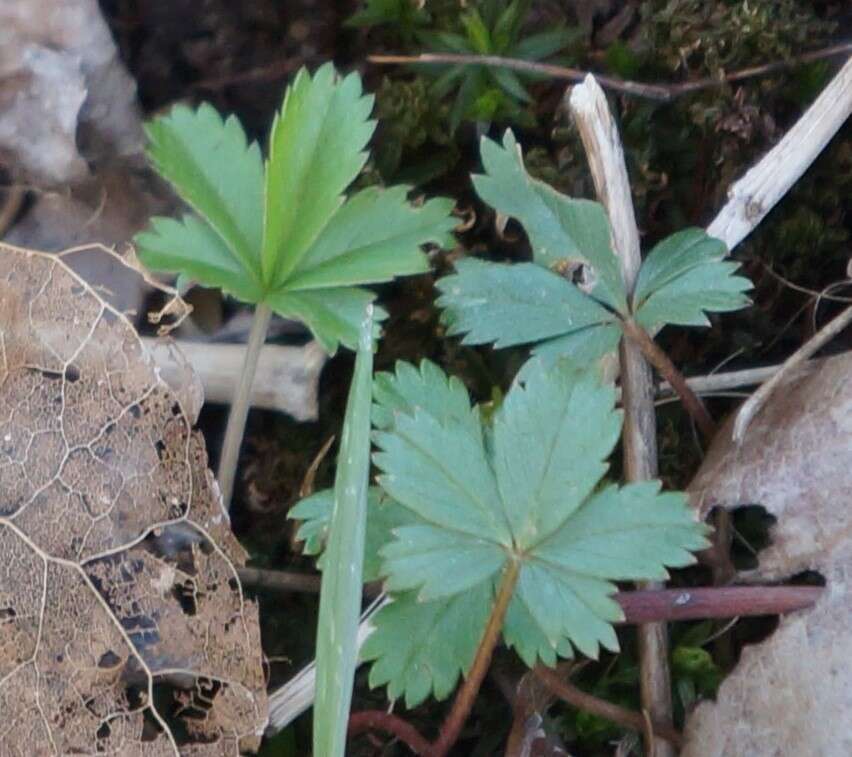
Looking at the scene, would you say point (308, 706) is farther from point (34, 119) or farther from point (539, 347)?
point (34, 119)

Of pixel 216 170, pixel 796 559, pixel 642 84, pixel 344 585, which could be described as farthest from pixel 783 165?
pixel 344 585

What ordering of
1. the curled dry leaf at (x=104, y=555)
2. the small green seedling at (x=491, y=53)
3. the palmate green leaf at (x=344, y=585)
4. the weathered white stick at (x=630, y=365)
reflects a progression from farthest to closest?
the small green seedling at (x=491, y=53), the weathered white stick at (x=630, y=365), the curled dry leaf at (x=104, y=555), the palmate green leaf at (x=344, y=585)

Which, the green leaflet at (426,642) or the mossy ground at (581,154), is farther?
the mossy ground at (581,154)

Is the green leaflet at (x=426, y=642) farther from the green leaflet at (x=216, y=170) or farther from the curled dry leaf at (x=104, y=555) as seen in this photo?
the green leaflet at (x=216, y=170)

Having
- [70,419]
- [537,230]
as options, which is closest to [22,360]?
[70,419]

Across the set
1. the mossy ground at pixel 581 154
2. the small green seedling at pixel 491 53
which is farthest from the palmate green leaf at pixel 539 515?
the small green seedling at pixel 491 53

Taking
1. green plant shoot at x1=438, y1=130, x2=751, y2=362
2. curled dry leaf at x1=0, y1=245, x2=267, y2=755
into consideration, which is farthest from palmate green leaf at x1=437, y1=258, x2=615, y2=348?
curled dry leaf at x1=0, y1=245, x2=267, y2=755
